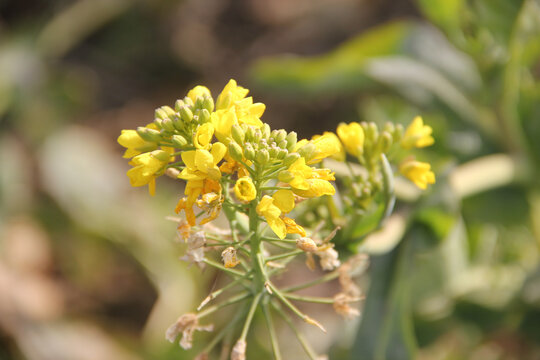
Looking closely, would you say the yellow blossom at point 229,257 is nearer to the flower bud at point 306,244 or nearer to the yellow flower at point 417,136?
the flower bud at point 306,244

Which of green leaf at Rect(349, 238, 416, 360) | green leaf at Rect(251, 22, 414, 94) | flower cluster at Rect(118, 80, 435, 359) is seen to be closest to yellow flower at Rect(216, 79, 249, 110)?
flower cluster at Rect(118, 80, 435, 359)

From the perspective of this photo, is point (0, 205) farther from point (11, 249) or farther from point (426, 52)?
point (426, 52)

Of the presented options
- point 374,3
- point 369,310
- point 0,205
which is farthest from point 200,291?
point 374,3

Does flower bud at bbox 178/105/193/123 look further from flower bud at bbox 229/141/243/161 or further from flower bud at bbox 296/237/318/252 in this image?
flower bud at bbox 296/237/318/252

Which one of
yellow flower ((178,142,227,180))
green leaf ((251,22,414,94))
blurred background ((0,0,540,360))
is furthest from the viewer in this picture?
green leaf ((251,22,414,94))

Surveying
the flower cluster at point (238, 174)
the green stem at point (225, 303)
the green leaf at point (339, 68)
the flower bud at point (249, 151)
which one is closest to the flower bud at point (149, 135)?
the flower cluster at point (238, 174)
